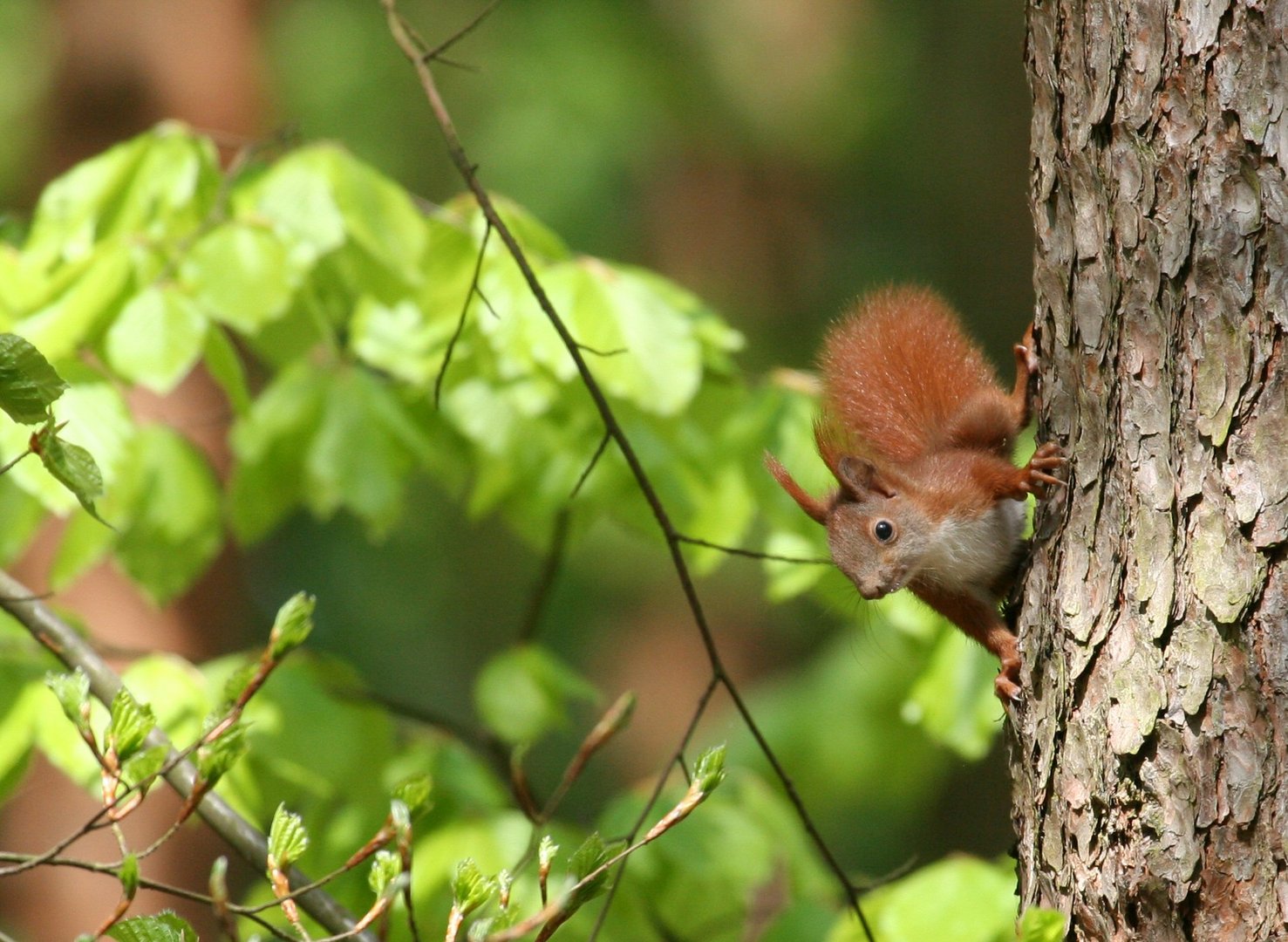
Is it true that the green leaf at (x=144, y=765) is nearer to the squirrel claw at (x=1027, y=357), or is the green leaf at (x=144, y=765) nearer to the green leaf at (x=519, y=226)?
the squirrel claw at (x=1027, y=357)

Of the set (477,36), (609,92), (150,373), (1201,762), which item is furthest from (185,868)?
(477,36)

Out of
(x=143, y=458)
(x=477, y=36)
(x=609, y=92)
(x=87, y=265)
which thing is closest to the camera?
(x=87, y=265)

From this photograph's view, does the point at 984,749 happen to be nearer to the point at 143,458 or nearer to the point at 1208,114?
the point at 1208,114

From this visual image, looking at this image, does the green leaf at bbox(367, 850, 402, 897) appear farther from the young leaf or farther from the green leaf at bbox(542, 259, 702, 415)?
the green leaf at bbox(542, 259, 702, 415)

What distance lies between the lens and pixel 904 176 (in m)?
8.06

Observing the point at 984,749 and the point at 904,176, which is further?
the point at 904,176

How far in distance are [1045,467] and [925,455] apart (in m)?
0.30

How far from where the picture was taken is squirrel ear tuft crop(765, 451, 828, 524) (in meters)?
1.79

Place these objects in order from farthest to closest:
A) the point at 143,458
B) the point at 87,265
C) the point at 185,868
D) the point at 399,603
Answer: the point at 399,603 → the point at 185,868 → the point at 143,458 → the point at 87,265

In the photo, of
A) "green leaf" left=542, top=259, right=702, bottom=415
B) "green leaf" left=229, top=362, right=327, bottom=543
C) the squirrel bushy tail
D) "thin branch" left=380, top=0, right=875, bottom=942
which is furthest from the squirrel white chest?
"green leaf" left=229, top=362, right=327, bottom=543

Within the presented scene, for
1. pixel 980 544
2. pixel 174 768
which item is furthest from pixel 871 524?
pixel 174 768

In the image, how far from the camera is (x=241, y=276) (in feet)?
6.78

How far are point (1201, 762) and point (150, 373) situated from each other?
155 centimetres

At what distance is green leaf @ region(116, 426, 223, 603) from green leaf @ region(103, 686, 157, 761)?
142 cm
